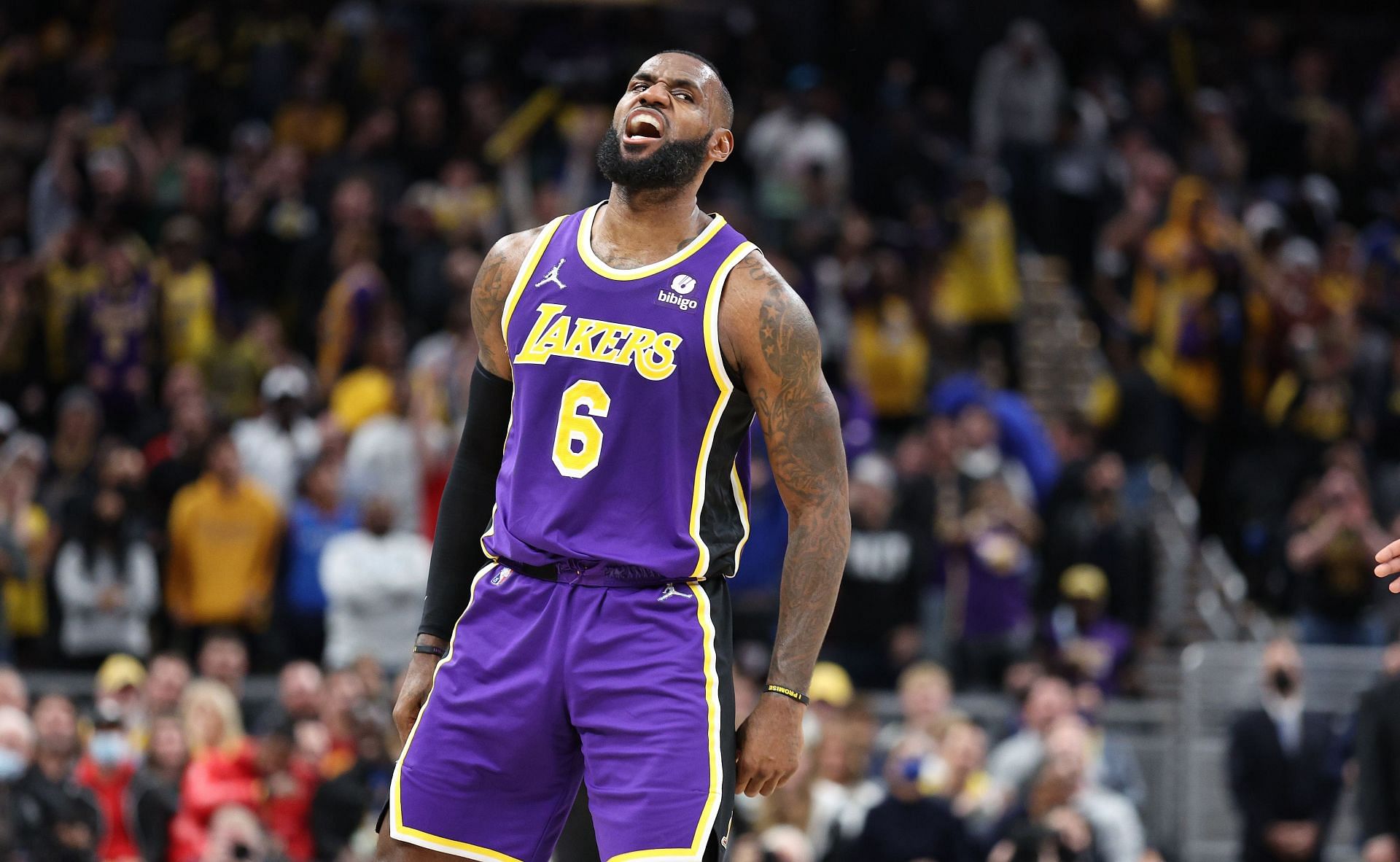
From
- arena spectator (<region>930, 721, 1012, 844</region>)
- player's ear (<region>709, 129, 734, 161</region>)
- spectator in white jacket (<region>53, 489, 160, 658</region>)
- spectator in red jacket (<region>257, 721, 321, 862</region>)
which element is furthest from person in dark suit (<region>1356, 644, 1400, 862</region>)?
spectator in white jacket (<region>53, 489, 160, 658</region>)

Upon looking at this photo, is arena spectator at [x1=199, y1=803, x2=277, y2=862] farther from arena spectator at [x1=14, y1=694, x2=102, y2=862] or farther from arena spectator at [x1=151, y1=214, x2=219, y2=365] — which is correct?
arena spectator at [x1=151, y1=214, x2=219, y2=365]

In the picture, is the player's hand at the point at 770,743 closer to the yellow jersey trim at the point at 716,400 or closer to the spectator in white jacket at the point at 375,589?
the yellow jersey trim at the point at 716,400

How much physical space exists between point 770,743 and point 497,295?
136 centimetres

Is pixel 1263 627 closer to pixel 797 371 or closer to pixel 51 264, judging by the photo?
pixel 51 264

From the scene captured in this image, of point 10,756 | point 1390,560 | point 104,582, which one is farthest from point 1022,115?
point 1390,560

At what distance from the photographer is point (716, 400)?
5.30 m

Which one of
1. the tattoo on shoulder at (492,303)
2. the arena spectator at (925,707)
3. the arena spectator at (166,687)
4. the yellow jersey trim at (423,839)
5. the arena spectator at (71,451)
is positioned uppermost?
the tattoo on shoulder at (492,303)

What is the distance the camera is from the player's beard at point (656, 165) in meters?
5.34

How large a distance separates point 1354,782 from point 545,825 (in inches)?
315

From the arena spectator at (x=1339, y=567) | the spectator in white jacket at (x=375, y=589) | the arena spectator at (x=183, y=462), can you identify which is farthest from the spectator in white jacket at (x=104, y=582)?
the arena spectator at (x=1339, y=567)

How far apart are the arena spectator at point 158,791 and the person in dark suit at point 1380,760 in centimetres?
622

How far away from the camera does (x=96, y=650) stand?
13070 millimetres

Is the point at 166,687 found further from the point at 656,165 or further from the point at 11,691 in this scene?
the point at 656,165

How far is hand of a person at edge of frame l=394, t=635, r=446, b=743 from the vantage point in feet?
18.1
